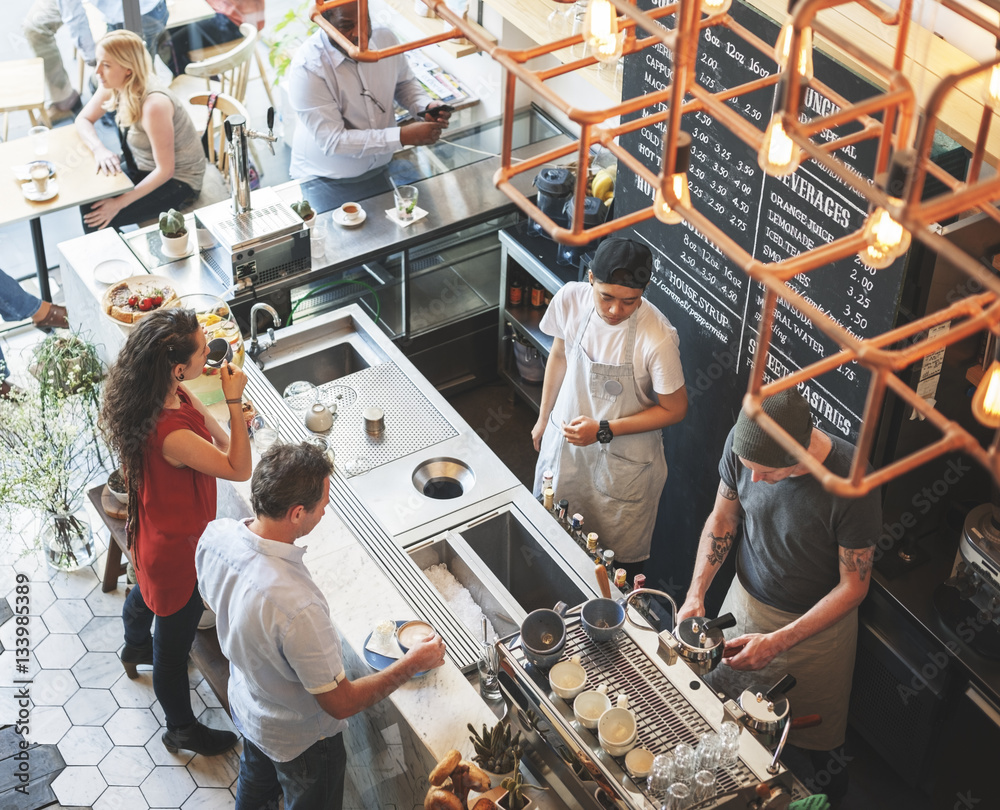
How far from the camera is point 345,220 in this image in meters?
5.28

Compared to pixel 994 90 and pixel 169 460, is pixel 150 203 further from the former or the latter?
pixel 994 90

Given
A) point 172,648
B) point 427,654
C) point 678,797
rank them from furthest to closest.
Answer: point 172,648, point 427,654, point 678,797

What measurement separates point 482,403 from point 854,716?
250 centimetres

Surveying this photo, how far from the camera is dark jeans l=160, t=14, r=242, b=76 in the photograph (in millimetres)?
7395

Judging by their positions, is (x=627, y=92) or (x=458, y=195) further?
(x=458, y=195)

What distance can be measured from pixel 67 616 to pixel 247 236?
1.74 m

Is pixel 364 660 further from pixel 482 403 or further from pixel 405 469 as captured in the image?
pixel 482 403

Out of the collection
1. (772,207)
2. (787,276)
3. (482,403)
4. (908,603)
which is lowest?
(482,403)

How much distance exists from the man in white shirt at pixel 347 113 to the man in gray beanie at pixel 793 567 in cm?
263

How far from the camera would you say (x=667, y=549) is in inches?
188

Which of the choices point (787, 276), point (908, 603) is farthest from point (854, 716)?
point (787, 276)

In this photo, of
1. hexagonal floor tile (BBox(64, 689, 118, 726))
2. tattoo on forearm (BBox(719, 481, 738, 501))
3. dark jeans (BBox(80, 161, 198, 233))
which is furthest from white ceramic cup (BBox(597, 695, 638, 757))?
dark jeans (BBox(80, 161, 198, 233))

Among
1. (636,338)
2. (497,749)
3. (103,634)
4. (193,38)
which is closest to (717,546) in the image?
(636,338)

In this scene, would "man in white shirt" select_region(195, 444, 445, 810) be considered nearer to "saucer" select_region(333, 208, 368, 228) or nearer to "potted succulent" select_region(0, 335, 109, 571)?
"potted succulent" select_region(0, 335, 109, 571)
